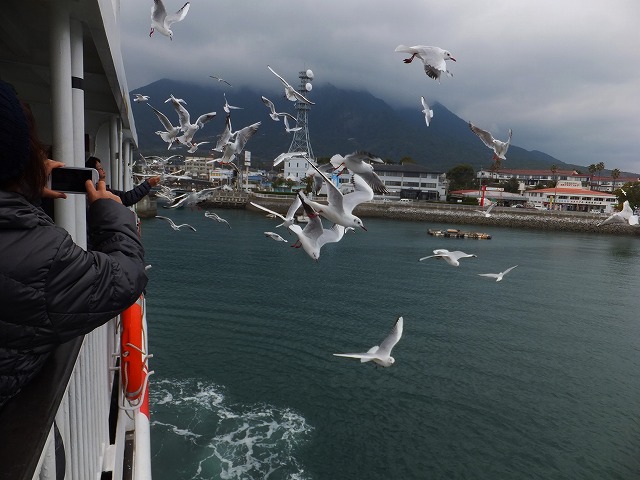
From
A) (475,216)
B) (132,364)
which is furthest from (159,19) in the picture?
(475,216)

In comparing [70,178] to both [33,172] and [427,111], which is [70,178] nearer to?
[33,172]

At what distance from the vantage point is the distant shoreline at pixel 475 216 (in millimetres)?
56656

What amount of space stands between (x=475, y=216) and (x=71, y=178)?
202 feet

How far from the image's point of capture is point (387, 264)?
2656 centimetres

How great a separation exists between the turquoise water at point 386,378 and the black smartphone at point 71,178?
698 cm

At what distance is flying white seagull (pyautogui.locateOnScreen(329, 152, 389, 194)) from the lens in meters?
4.92

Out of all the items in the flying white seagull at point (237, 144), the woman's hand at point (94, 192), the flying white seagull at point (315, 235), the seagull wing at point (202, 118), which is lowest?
the flying white seagull at point (315, 235)

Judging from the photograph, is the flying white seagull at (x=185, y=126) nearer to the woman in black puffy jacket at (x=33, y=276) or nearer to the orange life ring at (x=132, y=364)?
the orange life ring at (x=132, y=364)

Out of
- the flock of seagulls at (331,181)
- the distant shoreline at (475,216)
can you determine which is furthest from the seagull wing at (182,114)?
the distant shoreline at (475,216)

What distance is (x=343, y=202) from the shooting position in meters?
4.55

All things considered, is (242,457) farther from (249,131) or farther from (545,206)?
(545,206)

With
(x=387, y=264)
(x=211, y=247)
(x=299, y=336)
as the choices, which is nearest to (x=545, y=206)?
(x=387, y=264)

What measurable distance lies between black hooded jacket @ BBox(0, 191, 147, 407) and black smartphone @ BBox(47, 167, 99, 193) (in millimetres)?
430

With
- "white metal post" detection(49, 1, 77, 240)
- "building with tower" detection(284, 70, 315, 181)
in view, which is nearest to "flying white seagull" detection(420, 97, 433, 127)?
"building with tower" detection(284, 70, 315, 181)
